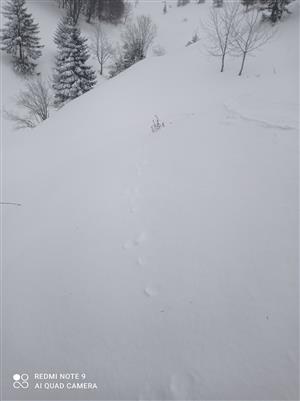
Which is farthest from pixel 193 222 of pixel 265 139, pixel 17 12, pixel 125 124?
pixel 17 12

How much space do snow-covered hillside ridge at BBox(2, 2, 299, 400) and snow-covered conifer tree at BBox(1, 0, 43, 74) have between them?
19.7 meters

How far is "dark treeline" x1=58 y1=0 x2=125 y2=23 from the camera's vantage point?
2812 cm

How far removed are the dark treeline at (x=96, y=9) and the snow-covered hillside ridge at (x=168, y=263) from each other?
1294 inches

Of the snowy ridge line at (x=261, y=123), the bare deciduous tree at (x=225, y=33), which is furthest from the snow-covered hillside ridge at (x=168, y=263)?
the bare deciduous tree at (x=225, y=33)

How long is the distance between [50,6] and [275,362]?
40.0 metres

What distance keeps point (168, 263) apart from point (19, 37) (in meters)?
24.9

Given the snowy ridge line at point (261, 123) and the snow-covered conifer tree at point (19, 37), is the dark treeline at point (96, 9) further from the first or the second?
the snowy ridge line at point (261, 123)

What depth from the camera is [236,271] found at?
2.51 m

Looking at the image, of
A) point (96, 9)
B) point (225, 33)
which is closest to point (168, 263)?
point (225, 33)

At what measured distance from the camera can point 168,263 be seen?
280 centimetres

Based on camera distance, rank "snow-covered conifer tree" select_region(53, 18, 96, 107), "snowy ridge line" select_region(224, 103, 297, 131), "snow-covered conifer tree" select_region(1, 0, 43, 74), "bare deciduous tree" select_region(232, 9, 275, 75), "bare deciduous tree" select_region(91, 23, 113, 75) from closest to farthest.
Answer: "snowy ridge line" select_region(224, 103, 297, 131) → "bare deciduous tree" select_region(232, 9, 275, 75) → "snow-covered conifer tree" select_region(53, 18, 96, 107) → "snow-covered conifer tree" select_region(1, 0, 43, 74) → "bare deciduous tree" select_region(91, 23, 113, 75)

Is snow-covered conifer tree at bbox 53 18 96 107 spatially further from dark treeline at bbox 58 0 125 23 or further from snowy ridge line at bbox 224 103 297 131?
dark treeline at bbox 58 0 125 23

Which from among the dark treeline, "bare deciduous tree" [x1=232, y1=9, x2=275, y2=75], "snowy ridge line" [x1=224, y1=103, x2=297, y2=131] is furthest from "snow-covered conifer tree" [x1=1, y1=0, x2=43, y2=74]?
"snowy ridge line" [x1=224, y1=103, x2=297, y2=131]

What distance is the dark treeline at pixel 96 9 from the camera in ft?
92.3
